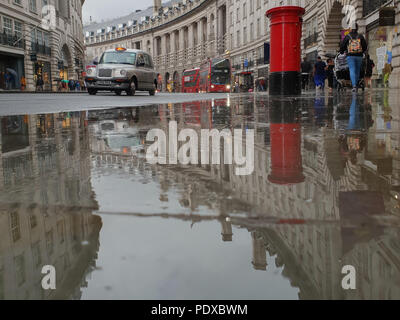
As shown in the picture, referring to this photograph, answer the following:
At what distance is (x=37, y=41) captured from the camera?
109ft

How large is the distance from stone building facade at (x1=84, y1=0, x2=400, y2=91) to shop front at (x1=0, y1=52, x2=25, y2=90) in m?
17.7

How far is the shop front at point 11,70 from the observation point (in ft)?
95.9

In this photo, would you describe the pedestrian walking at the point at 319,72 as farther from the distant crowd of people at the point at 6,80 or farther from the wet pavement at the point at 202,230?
the distant crowd of people at the point at 6,80

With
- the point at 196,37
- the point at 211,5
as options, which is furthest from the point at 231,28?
the point at 196,37

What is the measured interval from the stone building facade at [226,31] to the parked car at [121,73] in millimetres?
9017

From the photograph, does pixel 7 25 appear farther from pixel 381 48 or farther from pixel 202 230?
pixel 202 230

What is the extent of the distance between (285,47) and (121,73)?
7871 millimetres

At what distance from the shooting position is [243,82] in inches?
1804

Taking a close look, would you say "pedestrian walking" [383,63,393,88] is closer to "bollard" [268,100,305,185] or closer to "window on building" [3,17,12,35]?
"bollard" [268,100,305,185]

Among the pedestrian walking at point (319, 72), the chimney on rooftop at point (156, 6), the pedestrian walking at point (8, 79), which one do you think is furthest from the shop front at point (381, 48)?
the chimney on rooftop at point (156, 6)

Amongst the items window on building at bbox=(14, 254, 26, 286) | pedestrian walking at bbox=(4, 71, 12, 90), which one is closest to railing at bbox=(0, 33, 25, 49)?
pedestrian walking at bbox=(4, 71, 12, 90)

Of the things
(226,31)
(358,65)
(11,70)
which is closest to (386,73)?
(358,65)
